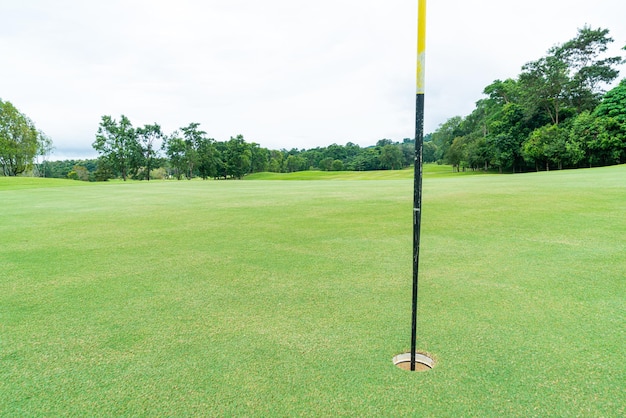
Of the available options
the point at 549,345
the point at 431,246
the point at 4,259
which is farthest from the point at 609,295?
the point at 4,259

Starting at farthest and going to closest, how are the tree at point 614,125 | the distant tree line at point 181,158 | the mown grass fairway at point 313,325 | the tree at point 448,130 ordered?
the tree at point 448,130, the distant tree line at point 181,158, the tree at point 614,125, the mown grass fairway at point 313,325

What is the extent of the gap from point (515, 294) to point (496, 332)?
94 cm

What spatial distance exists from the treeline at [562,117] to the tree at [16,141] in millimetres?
72247

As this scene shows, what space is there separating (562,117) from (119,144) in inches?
2889

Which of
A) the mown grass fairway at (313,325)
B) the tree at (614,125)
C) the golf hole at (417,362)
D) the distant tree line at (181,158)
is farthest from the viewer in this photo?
the distant tree line at (181,158)

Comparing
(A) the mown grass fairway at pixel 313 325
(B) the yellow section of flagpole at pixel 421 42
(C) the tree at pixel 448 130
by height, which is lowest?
(A) the mown grass fairway at pixel 313 325

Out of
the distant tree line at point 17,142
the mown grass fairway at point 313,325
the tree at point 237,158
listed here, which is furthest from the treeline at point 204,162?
the mown grass fairway at point 313,325

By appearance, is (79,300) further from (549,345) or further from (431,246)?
(431,246)

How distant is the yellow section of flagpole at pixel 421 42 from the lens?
1853mm

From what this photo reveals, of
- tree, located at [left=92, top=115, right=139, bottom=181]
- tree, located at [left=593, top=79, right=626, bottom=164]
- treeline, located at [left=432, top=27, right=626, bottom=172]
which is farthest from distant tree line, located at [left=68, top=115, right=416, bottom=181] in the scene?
tree, located at [left=593, top=79, right=626, bottom=164]

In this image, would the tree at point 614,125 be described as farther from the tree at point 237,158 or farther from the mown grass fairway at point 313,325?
the tree at point 237,158

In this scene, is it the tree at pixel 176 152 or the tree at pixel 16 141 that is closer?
the tree at pixel 16 141

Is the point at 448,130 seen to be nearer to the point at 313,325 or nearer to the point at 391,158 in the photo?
the point at 391,158

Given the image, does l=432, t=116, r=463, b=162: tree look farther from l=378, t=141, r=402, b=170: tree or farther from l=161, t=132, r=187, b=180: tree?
l=161, t=132, r=187, b=180: tree
